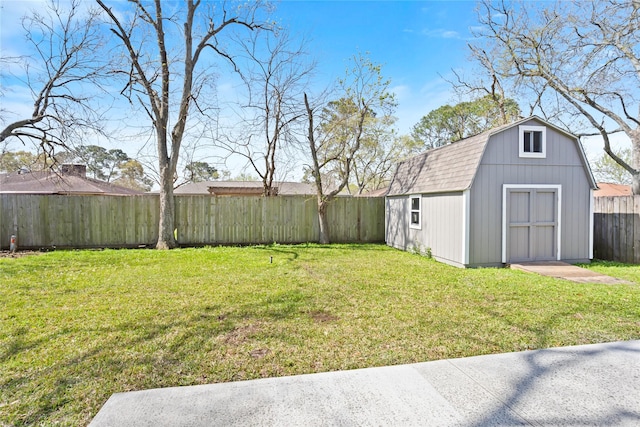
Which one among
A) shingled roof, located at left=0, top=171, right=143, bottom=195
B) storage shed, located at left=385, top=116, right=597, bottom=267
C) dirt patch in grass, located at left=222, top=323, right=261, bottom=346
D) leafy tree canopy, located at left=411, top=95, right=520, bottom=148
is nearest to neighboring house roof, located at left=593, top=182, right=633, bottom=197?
leafy tree canopy, located at left=411, top=95, right=520, bottom=148

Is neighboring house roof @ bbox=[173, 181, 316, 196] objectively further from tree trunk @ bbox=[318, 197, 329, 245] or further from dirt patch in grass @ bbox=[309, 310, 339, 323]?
dirt patch in grass @ bbox=[309, 310, 339, 323]

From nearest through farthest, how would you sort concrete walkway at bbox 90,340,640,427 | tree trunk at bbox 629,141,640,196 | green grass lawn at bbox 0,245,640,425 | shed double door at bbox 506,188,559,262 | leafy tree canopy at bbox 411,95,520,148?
concrete walkway at bbox 90,340,640,427 → green grass lawn at bbox 0,245,640,425 → shed double door at bbox 506,188,559,262 → tree trunk at bbox 629,141,640,196 → leafy tree canopy at bbox 411,95,520,148

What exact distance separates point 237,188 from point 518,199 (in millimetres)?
18607

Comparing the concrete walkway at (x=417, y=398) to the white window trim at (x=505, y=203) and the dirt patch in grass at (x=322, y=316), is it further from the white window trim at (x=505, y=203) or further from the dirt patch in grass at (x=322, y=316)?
the white window trim at (x=505, y=203)

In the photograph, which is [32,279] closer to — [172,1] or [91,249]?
[91,249]

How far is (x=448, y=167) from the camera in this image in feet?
26.8

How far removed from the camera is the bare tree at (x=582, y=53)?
428 inches

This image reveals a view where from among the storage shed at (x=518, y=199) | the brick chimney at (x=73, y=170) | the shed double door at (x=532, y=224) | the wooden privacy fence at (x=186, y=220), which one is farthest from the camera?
the brick chimney at (x=73, y=170)

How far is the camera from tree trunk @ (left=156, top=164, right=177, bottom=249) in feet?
31.5

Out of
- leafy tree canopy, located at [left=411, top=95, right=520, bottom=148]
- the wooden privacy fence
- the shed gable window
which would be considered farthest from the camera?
leafy tree canopy, located at [left=411, top=95, right=520, bottom=148]

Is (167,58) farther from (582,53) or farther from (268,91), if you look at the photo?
(582,53)

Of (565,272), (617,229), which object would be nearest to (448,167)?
(565,272)

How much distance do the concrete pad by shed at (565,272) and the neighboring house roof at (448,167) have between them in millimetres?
2054

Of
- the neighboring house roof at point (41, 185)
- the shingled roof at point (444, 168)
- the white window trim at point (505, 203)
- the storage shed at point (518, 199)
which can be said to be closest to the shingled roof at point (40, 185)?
the neighboring house roof at point (41, 185)
